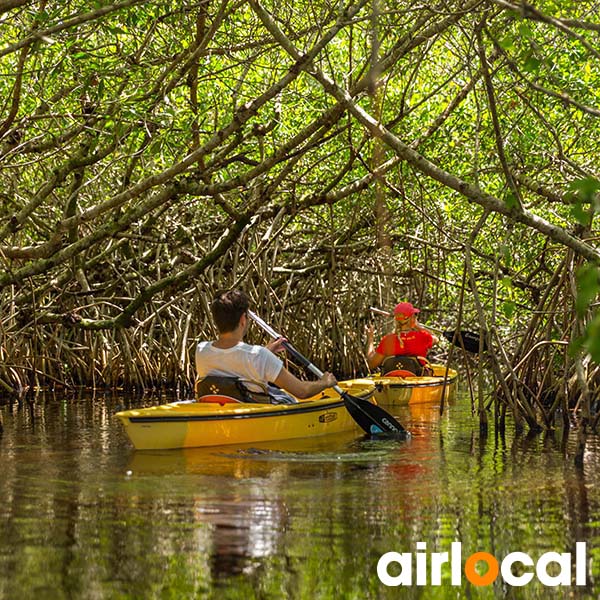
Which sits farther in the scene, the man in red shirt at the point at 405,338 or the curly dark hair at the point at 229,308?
the man in red shirt at the point at 405,338

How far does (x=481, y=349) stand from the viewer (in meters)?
8.96

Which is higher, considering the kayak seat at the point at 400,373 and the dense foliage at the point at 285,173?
the dense foliage at the point at 285,173

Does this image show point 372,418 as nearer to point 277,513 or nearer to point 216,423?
point 216,423

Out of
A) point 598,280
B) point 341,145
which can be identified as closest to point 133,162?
point 341,145

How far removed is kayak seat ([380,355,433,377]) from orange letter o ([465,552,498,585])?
7.72 m

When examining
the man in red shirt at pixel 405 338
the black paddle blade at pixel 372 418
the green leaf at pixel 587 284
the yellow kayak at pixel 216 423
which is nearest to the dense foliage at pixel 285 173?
the man in red shirt at pixel 405 338

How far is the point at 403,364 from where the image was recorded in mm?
12781

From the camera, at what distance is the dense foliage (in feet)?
29.1

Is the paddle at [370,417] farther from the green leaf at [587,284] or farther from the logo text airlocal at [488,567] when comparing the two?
the green leaf at [587,284]

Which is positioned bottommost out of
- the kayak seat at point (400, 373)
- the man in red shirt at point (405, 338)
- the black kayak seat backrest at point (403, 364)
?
the kayak seat at point (400, 373)

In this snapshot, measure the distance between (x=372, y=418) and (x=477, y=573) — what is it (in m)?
4.76

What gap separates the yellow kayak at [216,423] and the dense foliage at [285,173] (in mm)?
1476

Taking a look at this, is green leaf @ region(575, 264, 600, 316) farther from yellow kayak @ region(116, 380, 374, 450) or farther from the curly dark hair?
the curly dark hair

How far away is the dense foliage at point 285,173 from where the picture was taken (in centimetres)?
888
